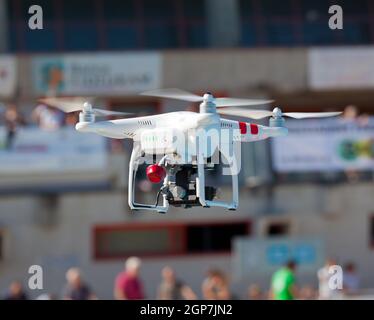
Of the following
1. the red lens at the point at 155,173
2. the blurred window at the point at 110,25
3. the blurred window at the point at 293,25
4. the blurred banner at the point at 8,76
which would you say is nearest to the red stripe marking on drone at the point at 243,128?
the red lens at the point at 155,173

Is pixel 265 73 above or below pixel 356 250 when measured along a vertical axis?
above

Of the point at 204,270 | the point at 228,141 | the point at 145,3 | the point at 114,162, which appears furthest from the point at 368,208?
the point at 228,141

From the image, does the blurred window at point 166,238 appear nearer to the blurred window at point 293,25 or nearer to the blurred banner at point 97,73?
the blurred banner at point 97,73

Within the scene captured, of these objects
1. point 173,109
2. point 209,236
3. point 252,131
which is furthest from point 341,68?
point 252,131

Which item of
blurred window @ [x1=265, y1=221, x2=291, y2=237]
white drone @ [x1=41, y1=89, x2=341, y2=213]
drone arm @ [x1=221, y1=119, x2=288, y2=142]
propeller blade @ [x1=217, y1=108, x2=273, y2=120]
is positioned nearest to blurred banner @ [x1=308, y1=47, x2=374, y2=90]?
blurred window @ [x1=265, y1=221, x2=291, y2=237]

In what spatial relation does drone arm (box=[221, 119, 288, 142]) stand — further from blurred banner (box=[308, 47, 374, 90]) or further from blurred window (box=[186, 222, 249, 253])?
blurred banner (box=[308, 47, 374, 90])
